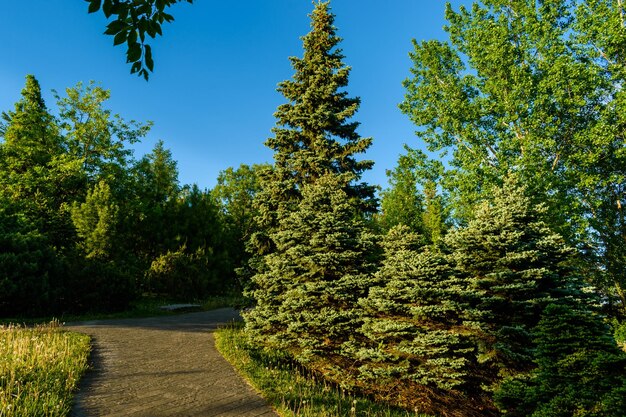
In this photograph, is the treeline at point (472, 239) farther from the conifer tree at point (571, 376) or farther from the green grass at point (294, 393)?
the green grass at point (294, 393)

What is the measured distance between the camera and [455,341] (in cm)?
714

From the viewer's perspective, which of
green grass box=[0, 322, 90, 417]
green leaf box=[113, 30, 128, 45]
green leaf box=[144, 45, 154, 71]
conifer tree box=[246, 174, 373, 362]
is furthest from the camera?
conifer tree box=[246, 174, 373, 362]

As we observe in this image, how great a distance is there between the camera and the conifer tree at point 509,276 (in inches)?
296

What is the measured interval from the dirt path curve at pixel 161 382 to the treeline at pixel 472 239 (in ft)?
6.96

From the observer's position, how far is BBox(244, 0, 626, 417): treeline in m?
7.16

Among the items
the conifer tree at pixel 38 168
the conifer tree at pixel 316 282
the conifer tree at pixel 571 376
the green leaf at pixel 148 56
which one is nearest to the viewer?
the green leaf at pixel 148 56

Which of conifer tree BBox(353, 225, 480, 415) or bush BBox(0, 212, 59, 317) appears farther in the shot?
bush BBox(0, 212, 59, 317)

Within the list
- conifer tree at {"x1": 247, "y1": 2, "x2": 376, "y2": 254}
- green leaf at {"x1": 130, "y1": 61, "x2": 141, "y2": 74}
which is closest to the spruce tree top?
conifer tree at {"x1": 247, "y1": 2, "x2": 376, "y2": 254}

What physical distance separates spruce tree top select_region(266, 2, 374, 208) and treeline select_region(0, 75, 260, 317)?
1047 cm

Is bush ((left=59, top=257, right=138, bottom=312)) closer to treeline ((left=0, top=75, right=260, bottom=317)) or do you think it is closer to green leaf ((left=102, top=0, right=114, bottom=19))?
treeline ((left=0, top=75, right=260, bottom=317))

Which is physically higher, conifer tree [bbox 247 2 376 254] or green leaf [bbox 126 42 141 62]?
conifer tree [bbox 247 2 376 254]

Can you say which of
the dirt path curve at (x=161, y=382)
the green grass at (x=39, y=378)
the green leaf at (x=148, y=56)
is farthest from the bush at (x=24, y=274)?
the green leaf at (x=148, y=56)

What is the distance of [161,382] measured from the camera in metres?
6.43

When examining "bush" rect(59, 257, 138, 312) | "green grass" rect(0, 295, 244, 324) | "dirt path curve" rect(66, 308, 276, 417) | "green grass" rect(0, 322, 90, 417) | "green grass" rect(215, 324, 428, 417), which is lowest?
"green grass" rect(215, 324, 428, 417)
